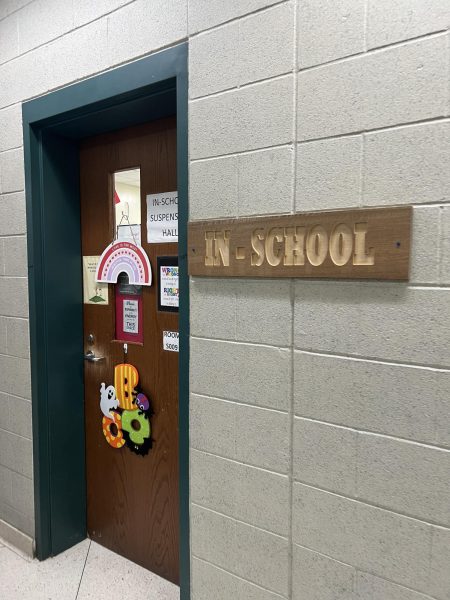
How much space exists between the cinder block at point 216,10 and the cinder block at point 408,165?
547mm

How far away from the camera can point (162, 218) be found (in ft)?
5.64

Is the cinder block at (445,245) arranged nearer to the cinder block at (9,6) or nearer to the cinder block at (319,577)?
the cinder block at (319,577)

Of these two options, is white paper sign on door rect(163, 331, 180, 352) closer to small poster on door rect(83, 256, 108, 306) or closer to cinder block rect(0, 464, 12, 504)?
small poster on door rect(83, 256, 108, 306)

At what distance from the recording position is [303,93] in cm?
111

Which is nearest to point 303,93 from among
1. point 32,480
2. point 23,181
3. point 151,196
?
point 151,196

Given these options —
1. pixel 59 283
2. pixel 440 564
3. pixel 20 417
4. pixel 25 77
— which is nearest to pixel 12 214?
pixel 59 283

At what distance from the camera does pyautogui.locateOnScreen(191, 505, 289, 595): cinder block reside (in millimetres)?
1221

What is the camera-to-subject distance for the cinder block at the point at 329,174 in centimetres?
105

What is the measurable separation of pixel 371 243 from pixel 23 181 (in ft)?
5.27

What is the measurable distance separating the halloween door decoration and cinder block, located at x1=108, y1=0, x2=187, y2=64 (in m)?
1.29

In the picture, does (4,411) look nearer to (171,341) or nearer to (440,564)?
(171,341)

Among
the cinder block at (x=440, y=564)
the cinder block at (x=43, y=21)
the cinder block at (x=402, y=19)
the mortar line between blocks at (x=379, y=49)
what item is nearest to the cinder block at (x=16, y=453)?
the cinder block at (x=440, y=564)

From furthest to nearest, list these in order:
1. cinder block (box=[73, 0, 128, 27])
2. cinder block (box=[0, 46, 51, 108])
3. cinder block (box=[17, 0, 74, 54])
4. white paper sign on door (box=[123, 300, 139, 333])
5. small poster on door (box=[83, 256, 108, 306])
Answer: small poster on door (box=[83, 256, 108, 306]) < white paper sign on door (box=[123, 300, 139, 333]) < cinder block (box=[0, 46, 51, 108]) < cinder block (box=[17, 0, 74, 54]) < cinder block (box=[73, 0, 128, 27])

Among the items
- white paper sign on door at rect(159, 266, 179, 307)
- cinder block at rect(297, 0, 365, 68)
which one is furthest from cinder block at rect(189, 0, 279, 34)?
white paper sign on door at rect(159, 266, 179, 307)
